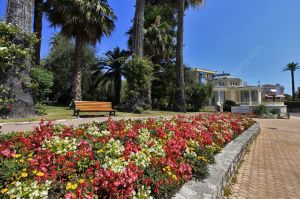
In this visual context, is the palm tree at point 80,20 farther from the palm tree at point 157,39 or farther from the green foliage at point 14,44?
the green foliage at point 14,44

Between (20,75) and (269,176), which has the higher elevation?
(20,75)

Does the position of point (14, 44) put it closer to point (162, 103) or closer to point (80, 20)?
point (80, 20)

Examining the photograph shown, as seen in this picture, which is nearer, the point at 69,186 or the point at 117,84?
the point at 69,186

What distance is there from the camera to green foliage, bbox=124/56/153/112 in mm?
14211

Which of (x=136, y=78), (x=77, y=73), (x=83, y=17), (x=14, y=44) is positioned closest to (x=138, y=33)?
(x=136, y=78)

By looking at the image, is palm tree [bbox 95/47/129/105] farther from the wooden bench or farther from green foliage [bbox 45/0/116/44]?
the wooden bench

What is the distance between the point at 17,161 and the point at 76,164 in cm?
54

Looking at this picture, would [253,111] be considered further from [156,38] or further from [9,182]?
[9,182]

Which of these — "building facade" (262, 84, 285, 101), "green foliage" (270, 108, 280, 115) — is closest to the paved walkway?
"green foliage" (270, 108, 280, 115)

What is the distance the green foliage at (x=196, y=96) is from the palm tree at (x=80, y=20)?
1153 centimetres

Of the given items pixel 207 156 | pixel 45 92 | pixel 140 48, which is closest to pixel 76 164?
pixel 207 156

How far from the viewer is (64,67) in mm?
21125

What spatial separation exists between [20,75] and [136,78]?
6744 mm

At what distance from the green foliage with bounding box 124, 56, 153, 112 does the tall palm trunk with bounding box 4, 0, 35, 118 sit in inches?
242
